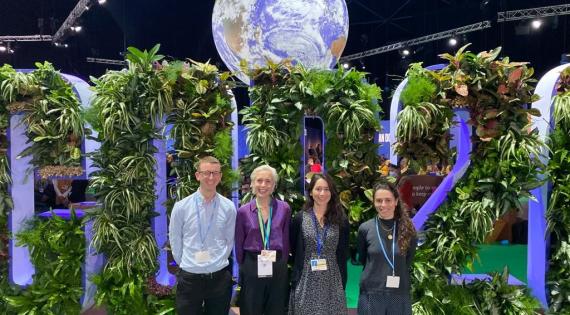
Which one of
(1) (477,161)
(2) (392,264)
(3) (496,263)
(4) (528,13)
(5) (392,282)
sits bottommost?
(3) (496,263)

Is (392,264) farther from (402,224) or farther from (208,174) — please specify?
(208,174)

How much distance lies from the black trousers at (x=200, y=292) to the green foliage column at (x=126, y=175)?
30.5 inches

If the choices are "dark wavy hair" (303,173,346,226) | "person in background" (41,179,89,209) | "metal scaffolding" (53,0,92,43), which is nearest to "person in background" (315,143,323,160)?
"dark wavy hair" (303,173,346,226)

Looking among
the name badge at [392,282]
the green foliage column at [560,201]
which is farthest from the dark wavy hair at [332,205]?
the green foliage column at [560,201]

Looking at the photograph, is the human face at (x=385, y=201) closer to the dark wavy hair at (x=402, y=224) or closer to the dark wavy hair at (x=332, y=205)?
the dark wavy hair at (x=402, y=224)

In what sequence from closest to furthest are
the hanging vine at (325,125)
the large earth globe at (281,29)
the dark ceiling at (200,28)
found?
the hanging vine at (325,125), the large earth globe at (281,29), the dark ceiling at (200,28)

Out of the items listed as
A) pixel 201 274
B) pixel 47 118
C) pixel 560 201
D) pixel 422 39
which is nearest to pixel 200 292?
pixel 201 274

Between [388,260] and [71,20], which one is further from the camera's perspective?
[71,20]

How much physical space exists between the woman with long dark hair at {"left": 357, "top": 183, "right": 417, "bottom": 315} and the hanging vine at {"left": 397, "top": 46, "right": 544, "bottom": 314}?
824 mm

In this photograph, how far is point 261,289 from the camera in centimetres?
294

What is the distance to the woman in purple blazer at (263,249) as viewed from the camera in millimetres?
2906

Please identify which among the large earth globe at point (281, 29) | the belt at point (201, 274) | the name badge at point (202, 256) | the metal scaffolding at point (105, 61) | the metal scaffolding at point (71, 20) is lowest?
the belt at point (201, 274)

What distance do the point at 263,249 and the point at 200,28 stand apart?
30.8 feet

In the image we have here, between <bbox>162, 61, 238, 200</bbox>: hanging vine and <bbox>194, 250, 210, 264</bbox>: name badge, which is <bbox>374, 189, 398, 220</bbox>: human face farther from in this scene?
<bbox>162, 61, 238, 200</bbox>: hanging vine
